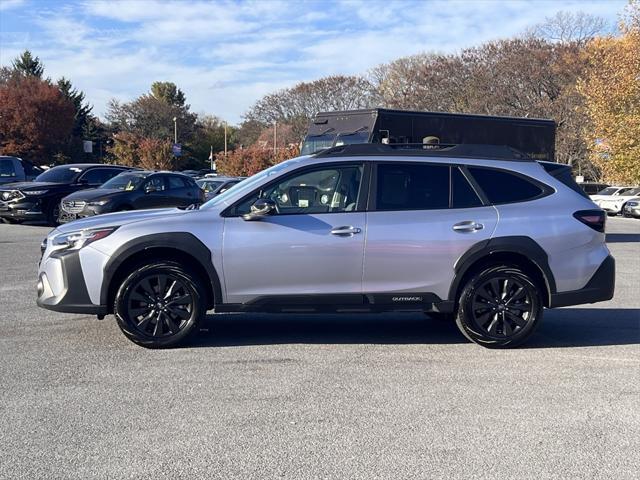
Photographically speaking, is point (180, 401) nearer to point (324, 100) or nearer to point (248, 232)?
point (248, 232)

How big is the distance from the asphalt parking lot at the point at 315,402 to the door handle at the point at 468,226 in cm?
115

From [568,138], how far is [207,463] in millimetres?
44313

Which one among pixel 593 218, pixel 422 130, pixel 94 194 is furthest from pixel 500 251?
pixel 94 194

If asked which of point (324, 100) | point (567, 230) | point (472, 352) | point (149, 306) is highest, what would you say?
point (324, 100)

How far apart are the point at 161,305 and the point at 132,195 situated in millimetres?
10951

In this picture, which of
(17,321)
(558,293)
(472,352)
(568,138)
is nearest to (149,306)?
(17,321)

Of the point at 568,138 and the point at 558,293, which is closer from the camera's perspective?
the point at 558,293

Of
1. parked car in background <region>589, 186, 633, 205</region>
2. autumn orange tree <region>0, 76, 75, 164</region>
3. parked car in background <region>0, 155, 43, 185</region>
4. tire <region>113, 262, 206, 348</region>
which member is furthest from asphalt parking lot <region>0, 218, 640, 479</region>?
autumn orange tree <region>0, 76, 75, 164</region>

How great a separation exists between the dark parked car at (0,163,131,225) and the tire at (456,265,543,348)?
14.8 m

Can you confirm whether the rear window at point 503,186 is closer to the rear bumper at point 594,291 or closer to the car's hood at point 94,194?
the rear bumper at point 594,291

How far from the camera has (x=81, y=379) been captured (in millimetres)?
5379

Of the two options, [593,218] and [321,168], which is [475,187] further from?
[321,168]

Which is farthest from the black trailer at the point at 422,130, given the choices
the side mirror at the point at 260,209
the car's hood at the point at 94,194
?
the side mirror at the point at 260,209

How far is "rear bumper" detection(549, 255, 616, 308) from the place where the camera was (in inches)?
258
